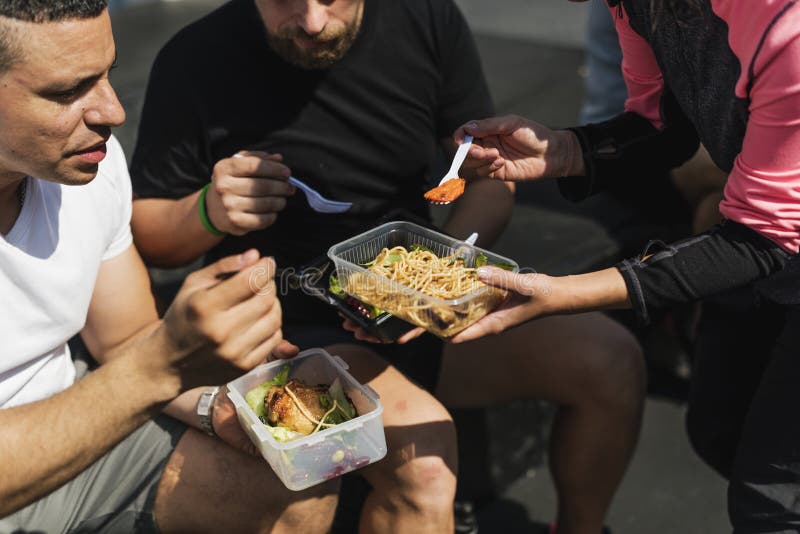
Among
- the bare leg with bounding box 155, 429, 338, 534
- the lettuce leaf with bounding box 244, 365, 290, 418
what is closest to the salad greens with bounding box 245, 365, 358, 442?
the lettuce leaf with bounding box 244, 365, 290, 418

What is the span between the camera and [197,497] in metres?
1.89

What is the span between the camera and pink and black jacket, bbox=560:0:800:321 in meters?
1.64

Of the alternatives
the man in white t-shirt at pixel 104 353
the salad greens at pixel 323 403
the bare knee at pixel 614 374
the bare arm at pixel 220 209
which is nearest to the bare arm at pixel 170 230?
the bare arm at pixel 220 209

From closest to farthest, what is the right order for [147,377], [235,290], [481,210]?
1. [235,290]
2. [147,377]
3. [481,210]

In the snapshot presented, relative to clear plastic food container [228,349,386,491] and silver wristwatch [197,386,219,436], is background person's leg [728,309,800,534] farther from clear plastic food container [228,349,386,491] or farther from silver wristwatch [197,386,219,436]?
silver wristwatch [197,386,219,436]

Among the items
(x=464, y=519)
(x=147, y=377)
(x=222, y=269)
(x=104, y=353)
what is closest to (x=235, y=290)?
(x=222, y=269)

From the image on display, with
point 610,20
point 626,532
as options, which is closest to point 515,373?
point 626,532

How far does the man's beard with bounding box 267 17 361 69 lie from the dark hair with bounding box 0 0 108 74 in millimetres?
701

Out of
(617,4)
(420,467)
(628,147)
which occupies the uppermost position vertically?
(617,4)

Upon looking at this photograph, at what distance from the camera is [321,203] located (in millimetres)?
2340

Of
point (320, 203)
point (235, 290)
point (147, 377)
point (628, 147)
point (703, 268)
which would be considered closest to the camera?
point (235, 290)

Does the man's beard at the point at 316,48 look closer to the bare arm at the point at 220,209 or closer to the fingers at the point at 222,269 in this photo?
the bare arm at the point at 220,209

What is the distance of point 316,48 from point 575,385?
3.86 feet

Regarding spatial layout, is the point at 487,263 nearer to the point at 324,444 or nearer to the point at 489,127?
the point at 489,127
